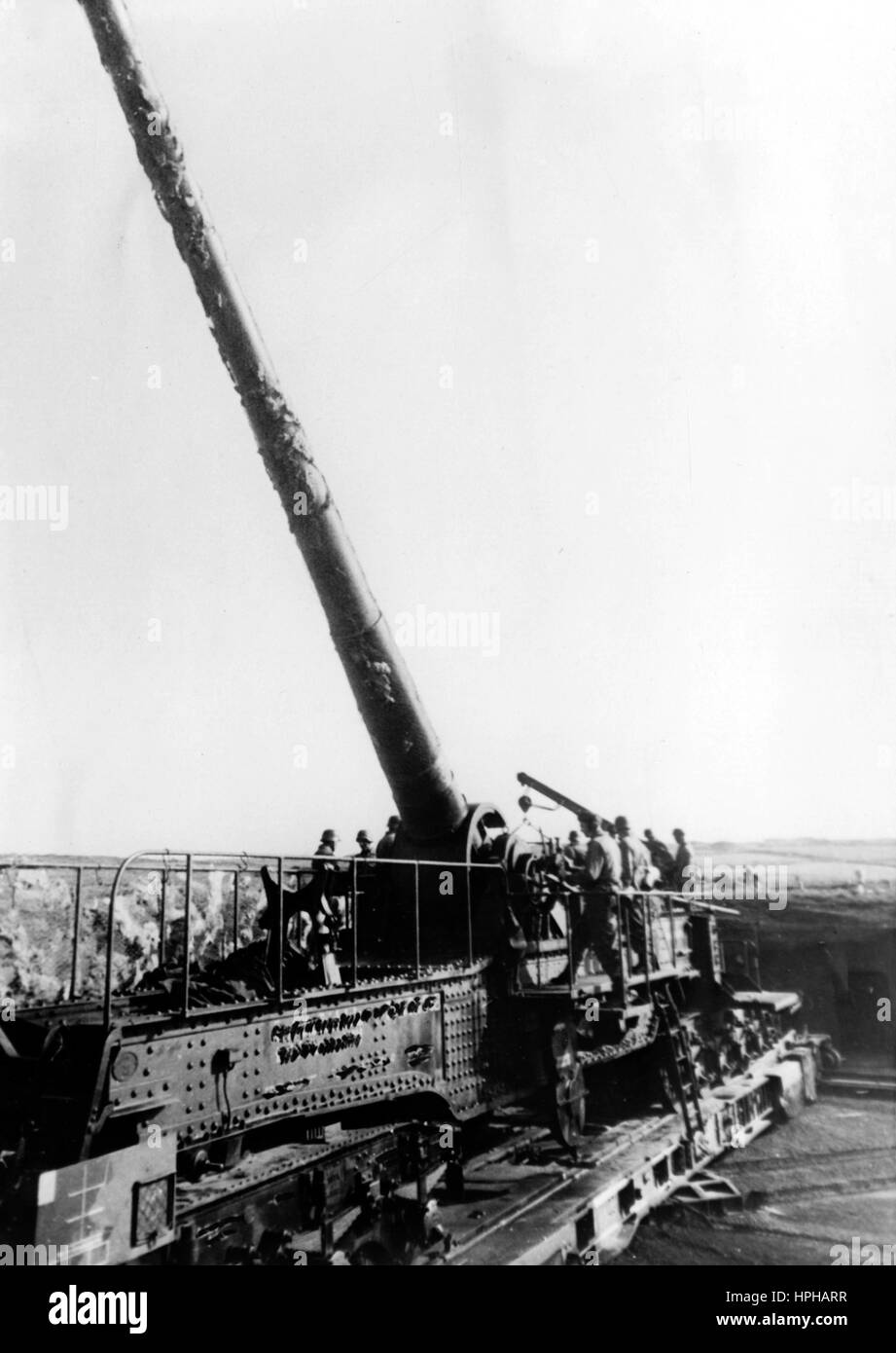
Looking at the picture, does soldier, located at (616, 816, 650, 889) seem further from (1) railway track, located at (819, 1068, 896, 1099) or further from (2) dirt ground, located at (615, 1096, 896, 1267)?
(1) railway track, located at (819, 1068, 896, 1099)

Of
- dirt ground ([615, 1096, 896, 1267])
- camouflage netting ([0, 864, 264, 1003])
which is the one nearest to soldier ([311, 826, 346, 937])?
camouflage netting ([0, 864, 264, 1003])

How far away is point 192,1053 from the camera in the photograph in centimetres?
412

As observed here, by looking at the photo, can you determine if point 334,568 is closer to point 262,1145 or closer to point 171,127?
point 171,127

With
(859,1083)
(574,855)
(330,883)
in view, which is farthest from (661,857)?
(330,883)

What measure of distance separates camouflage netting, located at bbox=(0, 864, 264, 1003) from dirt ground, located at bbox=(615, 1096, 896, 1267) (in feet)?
15.4

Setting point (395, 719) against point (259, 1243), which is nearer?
point (259, 1243)

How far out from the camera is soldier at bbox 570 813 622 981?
793 centimetres

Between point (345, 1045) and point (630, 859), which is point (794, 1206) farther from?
point (345, 1045)

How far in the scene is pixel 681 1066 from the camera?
28.2 feet

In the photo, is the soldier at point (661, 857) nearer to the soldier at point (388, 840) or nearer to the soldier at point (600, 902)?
the soldier at point (600, 902)

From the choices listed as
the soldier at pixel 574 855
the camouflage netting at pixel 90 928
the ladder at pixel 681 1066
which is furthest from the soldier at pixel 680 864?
the camouflage netting at pixel 90 928
